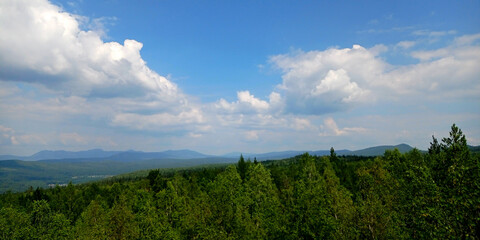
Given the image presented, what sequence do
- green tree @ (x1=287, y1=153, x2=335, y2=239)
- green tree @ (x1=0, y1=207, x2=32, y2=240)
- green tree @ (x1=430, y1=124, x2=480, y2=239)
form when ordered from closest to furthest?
green tree @ (x1=430, y1=124, x2=480, y2=239)
green tree @ (x1=287, y1=153, x2=335, y2=239)
green tree @ (x1=0, y1=207, x2=32, y2=240)

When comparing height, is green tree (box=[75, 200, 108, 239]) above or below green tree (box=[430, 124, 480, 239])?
below

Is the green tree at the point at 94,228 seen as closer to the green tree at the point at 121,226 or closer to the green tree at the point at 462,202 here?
the green tree at the point at 121,226

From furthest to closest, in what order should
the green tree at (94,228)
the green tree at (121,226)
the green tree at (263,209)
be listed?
the green tree at (121,226)
the green tree at (94,228)
the green tree at (263,209)

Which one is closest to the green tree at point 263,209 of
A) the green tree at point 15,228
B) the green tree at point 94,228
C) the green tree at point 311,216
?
the green tree at point 311,216

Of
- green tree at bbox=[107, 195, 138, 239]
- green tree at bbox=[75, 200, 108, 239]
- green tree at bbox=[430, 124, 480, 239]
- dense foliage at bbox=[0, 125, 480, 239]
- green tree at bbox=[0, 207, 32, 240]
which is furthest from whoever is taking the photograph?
green tree at bbox=[0, 207, 32, 240]

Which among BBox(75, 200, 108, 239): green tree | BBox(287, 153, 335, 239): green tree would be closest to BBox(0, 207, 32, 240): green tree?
BBox(75, 200, 108, 239): green tree

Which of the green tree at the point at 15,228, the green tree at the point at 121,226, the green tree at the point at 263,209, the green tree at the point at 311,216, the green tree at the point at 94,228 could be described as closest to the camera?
the green tree at the point at 311,216

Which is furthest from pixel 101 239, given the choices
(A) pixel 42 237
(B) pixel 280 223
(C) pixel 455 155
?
(C) pixel 455 155

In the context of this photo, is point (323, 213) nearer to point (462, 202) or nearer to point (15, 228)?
point (462, 202)

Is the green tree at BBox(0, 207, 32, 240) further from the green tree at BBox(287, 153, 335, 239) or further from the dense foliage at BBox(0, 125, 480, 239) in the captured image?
the green tree at BBox(287, 153, 335, 239)

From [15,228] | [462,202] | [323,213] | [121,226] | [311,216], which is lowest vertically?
[15,228]

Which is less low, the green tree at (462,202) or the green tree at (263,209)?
the green tree at (462,202)

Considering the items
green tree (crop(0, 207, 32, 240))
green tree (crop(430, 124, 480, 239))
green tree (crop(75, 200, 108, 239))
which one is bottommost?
green tree (crop(0, 207, 32, 240))

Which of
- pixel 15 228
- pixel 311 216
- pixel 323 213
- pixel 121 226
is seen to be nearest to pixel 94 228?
pixel 121 226
